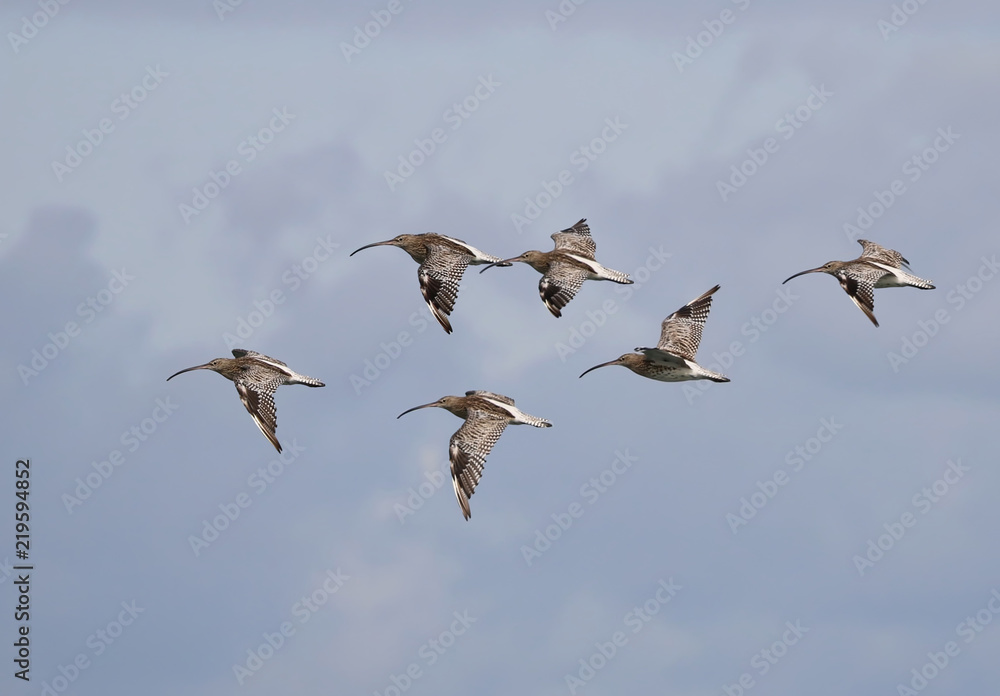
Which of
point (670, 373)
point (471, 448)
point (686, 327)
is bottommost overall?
point (471, 448)

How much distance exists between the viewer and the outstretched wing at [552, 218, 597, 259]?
175ft

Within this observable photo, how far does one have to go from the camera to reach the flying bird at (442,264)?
4938cm

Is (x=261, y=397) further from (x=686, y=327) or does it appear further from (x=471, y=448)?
(x=686, y=327)

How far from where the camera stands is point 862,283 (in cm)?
5278

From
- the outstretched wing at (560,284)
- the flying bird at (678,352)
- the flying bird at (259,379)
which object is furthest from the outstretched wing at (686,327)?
the flying bird at (259,379)

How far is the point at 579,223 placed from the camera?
5497 cm

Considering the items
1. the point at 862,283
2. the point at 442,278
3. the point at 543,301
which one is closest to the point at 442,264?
the point at 442,278

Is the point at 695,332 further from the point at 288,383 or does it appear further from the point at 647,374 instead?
the point at 288,383

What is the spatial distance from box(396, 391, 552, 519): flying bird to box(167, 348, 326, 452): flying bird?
3.84 m

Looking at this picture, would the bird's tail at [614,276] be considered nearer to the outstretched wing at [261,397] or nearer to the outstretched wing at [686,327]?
the outstretched wing at [686,327]

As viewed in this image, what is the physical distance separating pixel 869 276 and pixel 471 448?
13306mm

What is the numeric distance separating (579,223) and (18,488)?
16417 millimetres

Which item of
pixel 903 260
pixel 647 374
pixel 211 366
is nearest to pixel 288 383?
pixel 211 366

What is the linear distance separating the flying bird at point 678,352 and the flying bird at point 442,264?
3763 mm
